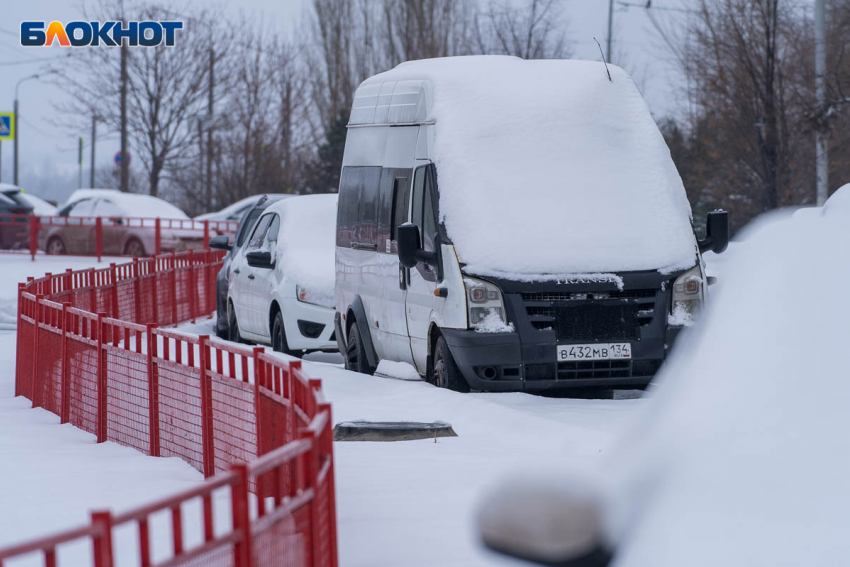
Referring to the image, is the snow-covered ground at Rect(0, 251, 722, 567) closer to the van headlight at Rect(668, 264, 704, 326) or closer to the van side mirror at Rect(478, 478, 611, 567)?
the van headlight at Rect(668, 264, 704, 326)

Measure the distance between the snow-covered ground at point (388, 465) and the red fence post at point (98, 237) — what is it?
21491 millimetres

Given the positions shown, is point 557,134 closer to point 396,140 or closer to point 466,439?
point 396,140

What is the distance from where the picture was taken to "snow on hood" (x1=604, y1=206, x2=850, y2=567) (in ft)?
8.75

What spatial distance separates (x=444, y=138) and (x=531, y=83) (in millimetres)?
868

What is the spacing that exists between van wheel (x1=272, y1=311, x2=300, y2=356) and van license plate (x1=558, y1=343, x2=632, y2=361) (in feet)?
15.3

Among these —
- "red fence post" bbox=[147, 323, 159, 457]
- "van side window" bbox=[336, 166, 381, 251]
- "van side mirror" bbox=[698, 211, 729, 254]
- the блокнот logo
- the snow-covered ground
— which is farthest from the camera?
the блокнот logo

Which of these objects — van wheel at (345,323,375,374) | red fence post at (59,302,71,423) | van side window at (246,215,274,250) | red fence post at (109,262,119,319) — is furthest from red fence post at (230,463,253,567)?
red fence post at (109,262,119,319)

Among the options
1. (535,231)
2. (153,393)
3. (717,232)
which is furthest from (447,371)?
(717,232)

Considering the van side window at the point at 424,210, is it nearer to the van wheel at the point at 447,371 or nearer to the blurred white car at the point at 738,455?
the van wheel at the point at 447,371

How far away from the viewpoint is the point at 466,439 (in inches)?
346

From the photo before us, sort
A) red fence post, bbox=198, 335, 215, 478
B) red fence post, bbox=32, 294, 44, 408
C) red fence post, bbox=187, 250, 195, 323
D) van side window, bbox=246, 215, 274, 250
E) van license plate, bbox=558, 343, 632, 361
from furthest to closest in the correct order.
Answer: red fence post, bbox=187, 250, 195, 323
van side window, bbox=246, 215, 274, 250
red fence post, bbox=32, 294, 44, 408
van license plate, bbox=558, 343, 632, 361
red fence post, bbox=198, 335, 215, 478

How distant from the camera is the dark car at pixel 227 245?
16594 millimetres

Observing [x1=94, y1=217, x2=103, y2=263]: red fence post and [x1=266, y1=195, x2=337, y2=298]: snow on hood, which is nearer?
[x1=266, y1=195, x2=337, y2=298]: snow on hood

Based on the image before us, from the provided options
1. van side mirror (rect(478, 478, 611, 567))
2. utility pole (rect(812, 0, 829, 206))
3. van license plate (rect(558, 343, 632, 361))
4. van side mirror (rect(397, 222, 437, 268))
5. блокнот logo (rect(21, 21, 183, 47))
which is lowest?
van license plate (rect(558, 343, 632, 361))
